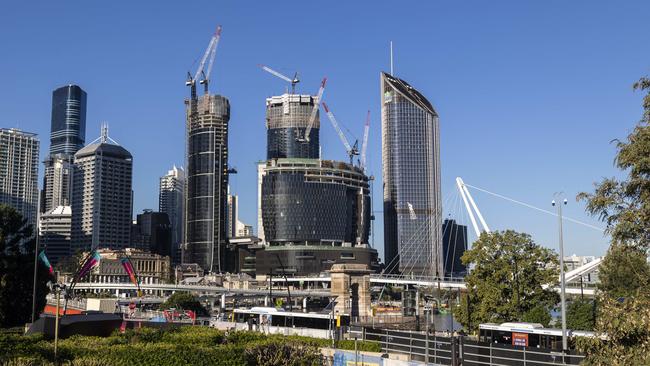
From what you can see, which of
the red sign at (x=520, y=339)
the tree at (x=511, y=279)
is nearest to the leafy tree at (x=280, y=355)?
the red sign at (x=520, y=339)

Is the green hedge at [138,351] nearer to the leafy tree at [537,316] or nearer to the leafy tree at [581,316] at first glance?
the leafy tree at [537,316]

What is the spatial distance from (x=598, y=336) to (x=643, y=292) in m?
3.43

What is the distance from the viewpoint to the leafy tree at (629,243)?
90.1 ft

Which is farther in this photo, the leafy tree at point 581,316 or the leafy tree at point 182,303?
the leafy tree at point 182,303

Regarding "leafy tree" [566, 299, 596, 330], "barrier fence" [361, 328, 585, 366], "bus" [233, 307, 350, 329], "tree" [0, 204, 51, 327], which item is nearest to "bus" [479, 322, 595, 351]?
"barrier fence" [361, 328, 585, 366]

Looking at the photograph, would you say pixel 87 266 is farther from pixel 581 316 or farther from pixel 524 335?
pixel 581 316

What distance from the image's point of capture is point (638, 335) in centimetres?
2770

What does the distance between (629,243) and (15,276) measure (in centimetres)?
6677

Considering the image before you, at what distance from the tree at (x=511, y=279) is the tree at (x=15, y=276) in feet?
162

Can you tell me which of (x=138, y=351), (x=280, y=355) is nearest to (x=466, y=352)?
(x=280, y=355)

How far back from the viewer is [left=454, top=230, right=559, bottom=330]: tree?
234 feet

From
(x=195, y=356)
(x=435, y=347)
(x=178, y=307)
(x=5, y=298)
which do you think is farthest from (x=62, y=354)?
(x=178, y=307)

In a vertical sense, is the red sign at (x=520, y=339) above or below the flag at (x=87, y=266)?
below

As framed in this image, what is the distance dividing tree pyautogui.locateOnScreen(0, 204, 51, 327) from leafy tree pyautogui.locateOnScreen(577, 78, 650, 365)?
6428 centimetres
